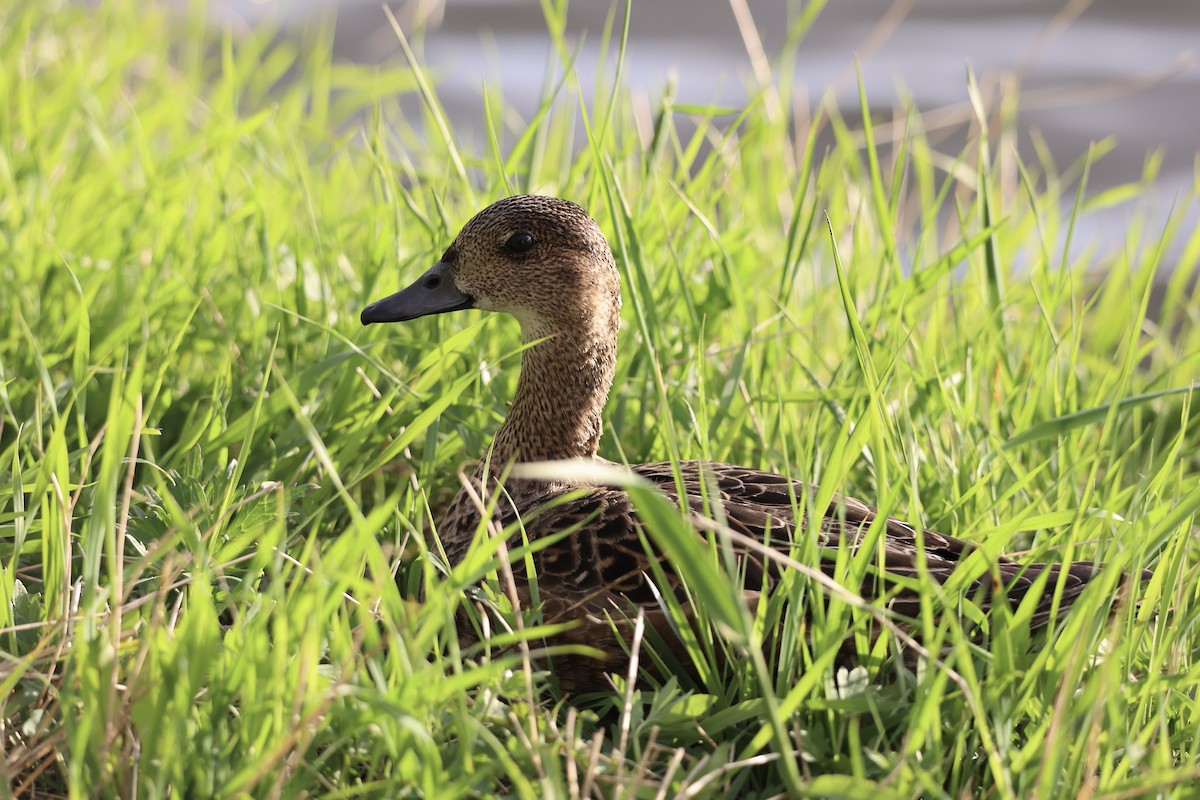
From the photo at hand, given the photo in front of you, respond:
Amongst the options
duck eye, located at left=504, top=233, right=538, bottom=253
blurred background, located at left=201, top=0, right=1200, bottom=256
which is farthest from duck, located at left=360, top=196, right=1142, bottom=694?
blurred background, located at left=201, top=0, right=1200, bottom=256

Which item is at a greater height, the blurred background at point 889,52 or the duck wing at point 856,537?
the blurred background at point 889,52

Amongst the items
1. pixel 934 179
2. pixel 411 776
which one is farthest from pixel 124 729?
pixel 934 179

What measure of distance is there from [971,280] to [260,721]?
244 centimetres

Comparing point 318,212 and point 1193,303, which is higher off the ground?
point 318,212

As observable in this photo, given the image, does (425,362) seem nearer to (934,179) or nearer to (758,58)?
(758,58)

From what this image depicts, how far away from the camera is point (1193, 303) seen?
14.9ft

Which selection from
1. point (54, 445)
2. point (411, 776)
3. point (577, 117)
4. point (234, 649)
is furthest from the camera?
point (577, 117)

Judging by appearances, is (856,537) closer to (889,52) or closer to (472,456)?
(472,456)

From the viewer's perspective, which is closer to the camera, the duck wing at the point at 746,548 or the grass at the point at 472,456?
the grass at the point at 472,456

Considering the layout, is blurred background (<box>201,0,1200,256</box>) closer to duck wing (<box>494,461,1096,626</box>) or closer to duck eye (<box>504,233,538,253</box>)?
duck eye (<box>504,233,538,253</box>)

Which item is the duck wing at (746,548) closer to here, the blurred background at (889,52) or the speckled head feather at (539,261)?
the speckled head feather at (539,261)

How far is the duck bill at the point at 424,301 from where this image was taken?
9.18 ft

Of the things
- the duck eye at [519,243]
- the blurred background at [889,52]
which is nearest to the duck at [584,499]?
the duck eye at [519,243]

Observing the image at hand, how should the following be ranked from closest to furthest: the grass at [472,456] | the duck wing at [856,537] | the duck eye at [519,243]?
the grass at [472,456] → the duck wing at [856,537] → the duck eye at [519,243]
